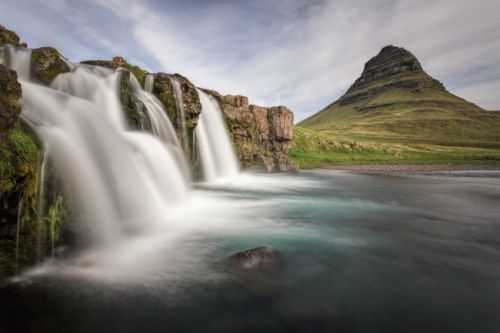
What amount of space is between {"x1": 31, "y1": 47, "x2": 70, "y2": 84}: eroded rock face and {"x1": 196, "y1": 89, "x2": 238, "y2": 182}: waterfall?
47.9 feet

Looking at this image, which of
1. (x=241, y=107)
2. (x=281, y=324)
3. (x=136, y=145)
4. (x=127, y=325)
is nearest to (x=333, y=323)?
(x=281, y=324)

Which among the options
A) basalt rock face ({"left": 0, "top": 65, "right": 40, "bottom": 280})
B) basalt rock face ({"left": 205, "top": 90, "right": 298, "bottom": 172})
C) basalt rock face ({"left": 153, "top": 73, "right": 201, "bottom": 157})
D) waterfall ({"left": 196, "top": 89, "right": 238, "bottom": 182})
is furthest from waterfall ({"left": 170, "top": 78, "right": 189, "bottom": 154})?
basalt rock face ({"left": 0, "top": 65, "right": 40, "bottom": 280})

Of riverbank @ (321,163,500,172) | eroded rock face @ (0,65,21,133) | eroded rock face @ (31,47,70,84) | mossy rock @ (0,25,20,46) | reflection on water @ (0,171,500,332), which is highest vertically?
mossy rock @ (0,25,20,46)

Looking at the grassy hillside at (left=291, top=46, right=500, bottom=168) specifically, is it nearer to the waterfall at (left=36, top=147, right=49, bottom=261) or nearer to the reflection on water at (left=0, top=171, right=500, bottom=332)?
the reflection on water at (left=0, top=171, right=500, bottom=332)

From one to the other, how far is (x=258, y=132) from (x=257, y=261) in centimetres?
4044

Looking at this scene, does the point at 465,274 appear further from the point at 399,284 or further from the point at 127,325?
the point at 127,325

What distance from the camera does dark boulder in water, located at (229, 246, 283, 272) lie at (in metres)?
7.64

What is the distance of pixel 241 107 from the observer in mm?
43344

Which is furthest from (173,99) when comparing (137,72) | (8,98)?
(8,98)

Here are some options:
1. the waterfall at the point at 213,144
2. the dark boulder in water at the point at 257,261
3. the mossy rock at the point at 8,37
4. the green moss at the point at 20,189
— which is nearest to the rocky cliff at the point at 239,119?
the waterfall at the point at 213,144

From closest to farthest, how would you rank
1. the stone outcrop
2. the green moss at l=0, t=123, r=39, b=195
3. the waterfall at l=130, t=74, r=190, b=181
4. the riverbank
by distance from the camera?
the green moss at l=0, t=123, r=39, b=195, the waterfall at l=130, t=74, r=190, b=181, the stone outcrop, the riverbank

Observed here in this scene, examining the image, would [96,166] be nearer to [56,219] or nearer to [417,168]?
[56,219]

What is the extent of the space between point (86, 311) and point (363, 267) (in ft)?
24.7

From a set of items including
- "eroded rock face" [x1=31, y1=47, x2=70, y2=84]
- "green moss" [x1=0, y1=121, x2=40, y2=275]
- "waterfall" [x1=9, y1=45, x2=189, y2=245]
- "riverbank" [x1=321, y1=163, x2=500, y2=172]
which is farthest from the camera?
"riverbank" [x1=321, y1=163, x2=500, y2=172]
